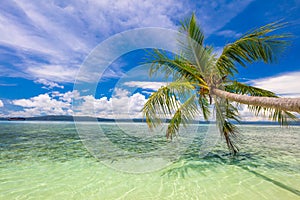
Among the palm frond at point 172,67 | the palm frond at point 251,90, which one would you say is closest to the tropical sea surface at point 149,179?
the palm frond at point 251,90

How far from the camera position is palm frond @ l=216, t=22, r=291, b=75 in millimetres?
4022

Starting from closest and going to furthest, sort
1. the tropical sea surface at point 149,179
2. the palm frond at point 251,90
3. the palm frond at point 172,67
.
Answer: the tropical sea surface at point 149,179 < the palm frond at point 172,67 < the palm frond at point 251,90

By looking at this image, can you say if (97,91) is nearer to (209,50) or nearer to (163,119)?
(163,119)

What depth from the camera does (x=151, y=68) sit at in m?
5.30

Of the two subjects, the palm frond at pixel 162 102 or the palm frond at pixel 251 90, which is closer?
the palm frond at pixel 162 102

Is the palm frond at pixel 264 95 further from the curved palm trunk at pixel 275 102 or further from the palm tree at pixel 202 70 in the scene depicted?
the curved palm trunk at pixel 275 102

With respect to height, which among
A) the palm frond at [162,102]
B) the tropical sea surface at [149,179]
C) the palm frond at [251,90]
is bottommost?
the tropical sea surface at [149,179]

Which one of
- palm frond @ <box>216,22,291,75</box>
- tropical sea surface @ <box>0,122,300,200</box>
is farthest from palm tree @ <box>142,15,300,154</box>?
tropical sea surface @ <box>0,122,300,200</box>

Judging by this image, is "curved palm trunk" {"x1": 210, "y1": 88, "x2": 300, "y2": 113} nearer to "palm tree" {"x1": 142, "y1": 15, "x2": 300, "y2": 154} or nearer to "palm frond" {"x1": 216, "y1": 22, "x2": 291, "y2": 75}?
"palm tree" {"x1": 142, "y1": 15, "x2": 300, "y2": 154}

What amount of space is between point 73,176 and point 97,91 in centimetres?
303

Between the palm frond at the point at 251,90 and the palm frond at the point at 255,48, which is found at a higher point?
the palm frond at the point at 255,48

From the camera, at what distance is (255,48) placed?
14.4 feet

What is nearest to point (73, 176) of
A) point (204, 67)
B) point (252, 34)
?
point (204, 67)

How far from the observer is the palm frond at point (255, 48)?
4022 mm
